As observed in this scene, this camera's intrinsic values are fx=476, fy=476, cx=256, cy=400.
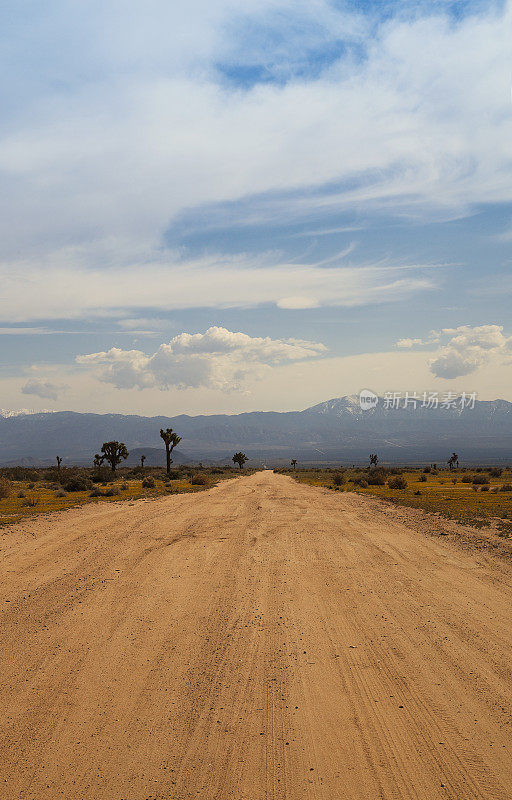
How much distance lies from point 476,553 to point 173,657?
1122 centimetres

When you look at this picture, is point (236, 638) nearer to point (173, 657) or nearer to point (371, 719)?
point (173, 657)

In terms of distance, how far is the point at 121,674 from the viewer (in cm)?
770

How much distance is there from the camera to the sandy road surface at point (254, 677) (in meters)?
5.52

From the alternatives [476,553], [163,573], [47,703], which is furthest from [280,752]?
[476,553]

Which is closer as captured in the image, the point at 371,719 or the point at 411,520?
the point at 371,719

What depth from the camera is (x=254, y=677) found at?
24.8ft

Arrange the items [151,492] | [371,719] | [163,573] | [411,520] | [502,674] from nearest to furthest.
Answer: [371,719] < [502,674] < [163,573] < [411,520] < [151,492]

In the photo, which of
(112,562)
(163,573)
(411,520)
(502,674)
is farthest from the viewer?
(411,520)

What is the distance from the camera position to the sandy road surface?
18.1ft

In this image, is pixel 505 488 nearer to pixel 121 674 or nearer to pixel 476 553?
pixel 476 553

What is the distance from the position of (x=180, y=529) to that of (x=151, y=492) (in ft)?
58.6

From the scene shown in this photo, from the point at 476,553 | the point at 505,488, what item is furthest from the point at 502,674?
the point at 505,488

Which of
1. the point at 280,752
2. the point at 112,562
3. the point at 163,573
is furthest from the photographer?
the point at 112,562

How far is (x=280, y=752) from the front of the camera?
5.88m
